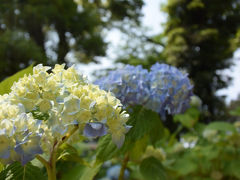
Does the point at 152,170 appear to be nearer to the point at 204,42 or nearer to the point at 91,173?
the point at 91,173

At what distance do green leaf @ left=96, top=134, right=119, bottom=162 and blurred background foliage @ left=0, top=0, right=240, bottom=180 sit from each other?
33mm

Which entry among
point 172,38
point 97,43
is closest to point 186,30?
point 172,38

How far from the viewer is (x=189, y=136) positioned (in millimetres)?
1925

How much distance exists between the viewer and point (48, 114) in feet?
1.29

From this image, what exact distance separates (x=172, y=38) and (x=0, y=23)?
660cm

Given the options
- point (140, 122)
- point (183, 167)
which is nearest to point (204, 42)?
point (183, 167)

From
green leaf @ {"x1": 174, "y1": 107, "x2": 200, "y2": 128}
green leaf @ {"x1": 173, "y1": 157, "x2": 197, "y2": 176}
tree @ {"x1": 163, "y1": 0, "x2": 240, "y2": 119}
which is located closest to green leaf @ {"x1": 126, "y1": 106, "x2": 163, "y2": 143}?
green leaf @ {"x1": 173, "y1": 157, "x2": 197, "y2": 176}

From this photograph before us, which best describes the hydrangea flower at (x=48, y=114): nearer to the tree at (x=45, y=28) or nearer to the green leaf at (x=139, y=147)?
the green leaf at (x=139, y=147)

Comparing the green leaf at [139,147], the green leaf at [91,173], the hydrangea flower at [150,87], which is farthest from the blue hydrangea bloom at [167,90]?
the green leaf at [91,173]

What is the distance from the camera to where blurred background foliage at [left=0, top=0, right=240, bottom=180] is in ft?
5.84

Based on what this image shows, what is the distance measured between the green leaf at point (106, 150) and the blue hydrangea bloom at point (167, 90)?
176mm

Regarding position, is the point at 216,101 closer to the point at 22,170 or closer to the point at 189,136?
the point at 189,136

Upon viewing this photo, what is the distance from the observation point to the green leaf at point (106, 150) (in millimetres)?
646

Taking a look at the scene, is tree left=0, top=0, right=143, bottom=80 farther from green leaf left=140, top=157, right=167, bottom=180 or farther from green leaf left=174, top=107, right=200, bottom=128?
green leaf left=140, top=157, right=167, bottom=180
